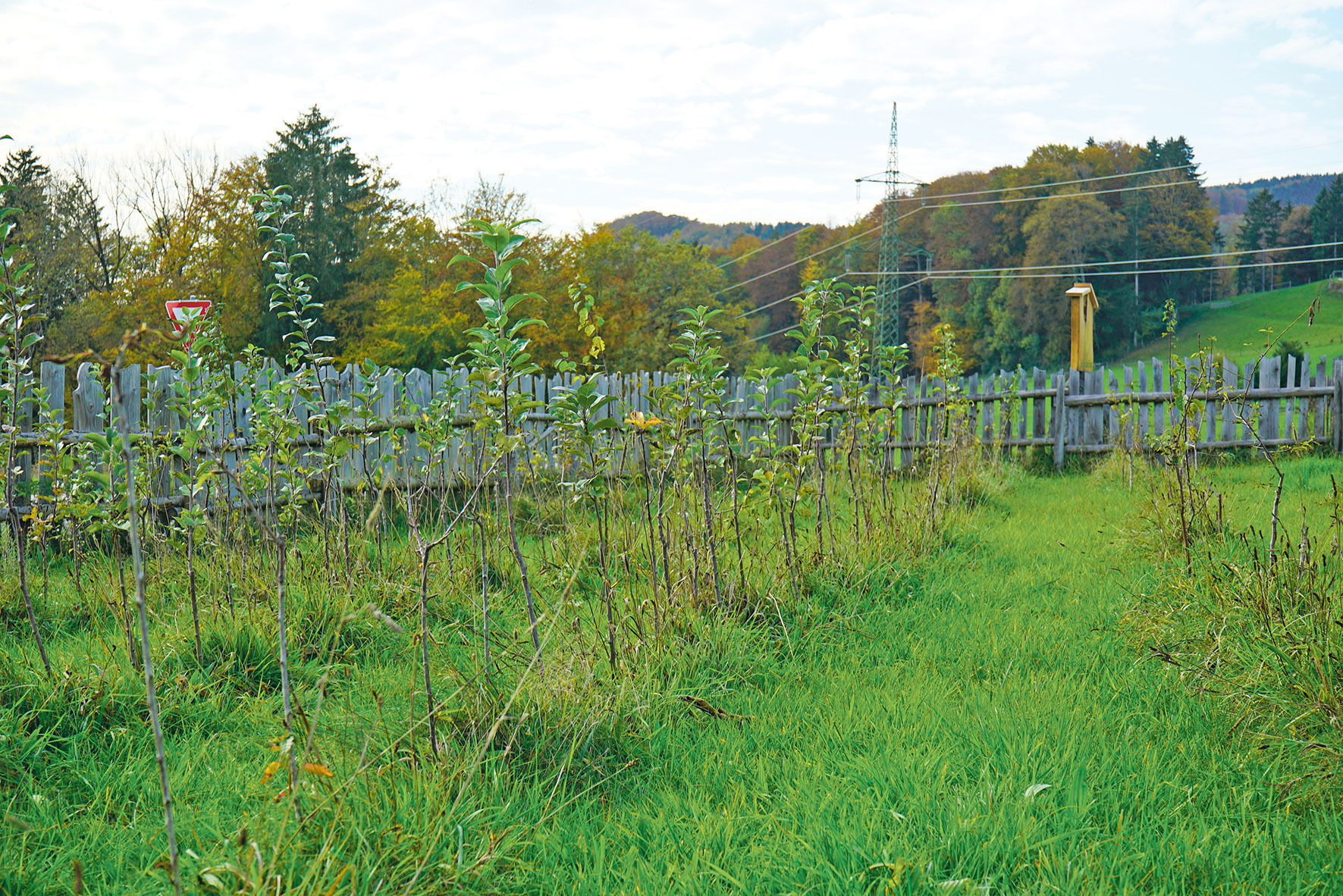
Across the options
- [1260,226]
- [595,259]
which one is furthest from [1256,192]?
[595,259]

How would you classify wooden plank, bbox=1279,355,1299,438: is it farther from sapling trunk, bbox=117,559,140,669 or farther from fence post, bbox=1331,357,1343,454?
sapling trunk, bbox=117,559,140,669

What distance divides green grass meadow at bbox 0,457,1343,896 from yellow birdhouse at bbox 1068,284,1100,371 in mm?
8730

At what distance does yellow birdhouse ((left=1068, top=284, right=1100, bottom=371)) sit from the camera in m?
11.5

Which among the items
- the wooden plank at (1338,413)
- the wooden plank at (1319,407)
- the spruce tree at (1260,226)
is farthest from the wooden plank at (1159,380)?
the spruce tree at (1260,226)

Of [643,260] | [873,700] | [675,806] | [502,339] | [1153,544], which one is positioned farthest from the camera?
[643,260]

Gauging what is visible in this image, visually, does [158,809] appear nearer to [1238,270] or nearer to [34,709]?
[34,709]

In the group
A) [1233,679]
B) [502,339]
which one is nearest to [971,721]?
[1233,679]

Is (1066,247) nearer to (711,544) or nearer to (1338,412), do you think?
(1338,412)

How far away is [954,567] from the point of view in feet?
15.8

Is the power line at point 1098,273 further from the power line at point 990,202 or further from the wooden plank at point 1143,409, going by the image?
the wooden plank at point 1143,409

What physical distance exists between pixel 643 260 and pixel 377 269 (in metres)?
10.1

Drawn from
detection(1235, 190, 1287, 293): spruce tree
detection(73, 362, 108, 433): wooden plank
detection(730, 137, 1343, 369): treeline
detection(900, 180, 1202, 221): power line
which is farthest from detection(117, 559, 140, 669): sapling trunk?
detection(1235, 190, 1287, 293): spruce tree

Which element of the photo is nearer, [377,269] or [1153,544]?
[1153,544]

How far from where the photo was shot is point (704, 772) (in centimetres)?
243
